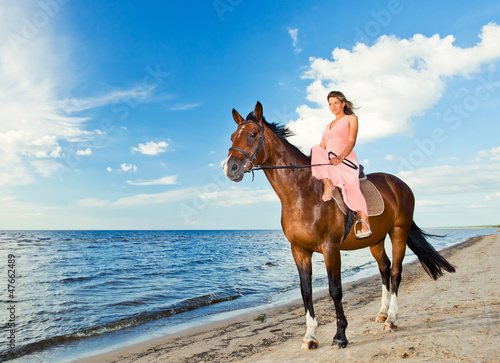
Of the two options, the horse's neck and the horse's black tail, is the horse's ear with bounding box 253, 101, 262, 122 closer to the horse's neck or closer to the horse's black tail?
the horse's neck

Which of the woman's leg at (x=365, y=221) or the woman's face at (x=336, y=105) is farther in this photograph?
the woman's face at (x=336, y=105)

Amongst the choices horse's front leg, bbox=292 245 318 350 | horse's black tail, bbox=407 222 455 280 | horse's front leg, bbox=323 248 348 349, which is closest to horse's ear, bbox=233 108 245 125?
horse's front leg, bbox=292 245 318 350

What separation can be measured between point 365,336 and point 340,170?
2254 mm

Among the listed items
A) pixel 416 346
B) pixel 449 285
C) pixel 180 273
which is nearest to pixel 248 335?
pixel 416 346

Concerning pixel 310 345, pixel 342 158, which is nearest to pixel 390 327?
pixel 310 345

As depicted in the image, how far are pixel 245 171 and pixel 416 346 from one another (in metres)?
2.75

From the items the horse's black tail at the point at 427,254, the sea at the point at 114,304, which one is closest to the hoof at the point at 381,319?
the horse's black tail at the point at 427,254

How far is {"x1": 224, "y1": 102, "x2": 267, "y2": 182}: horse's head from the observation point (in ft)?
10.6

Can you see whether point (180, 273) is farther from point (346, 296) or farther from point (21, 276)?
point (346, 296)

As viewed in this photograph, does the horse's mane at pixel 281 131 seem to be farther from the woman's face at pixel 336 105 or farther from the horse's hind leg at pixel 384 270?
the horse's hind leg at pixel 384 270

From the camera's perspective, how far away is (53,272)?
47.6 feet

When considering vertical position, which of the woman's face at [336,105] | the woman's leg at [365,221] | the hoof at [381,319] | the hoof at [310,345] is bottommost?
the hoof at [381,319]

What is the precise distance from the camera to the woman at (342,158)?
12.1 ft

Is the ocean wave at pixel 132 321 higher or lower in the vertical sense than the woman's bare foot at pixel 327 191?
lower
